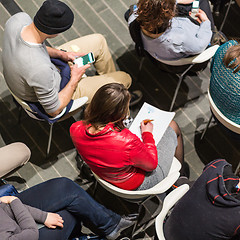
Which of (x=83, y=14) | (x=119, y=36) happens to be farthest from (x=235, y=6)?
(x=83, y=14)

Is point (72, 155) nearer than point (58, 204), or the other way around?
point (58, 204)

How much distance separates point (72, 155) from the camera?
149 inches

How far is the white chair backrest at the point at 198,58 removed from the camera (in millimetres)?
3289

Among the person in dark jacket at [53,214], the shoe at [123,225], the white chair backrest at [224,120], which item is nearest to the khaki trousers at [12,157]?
the person in dark jacket at [53,214]

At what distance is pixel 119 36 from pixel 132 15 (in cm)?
104

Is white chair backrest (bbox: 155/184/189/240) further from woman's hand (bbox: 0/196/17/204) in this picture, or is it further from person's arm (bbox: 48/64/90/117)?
person's arm (bbox: 48/64/90/117)

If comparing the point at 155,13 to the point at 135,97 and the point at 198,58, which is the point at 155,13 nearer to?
the point at 198,58

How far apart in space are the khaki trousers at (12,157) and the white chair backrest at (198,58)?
1327mm

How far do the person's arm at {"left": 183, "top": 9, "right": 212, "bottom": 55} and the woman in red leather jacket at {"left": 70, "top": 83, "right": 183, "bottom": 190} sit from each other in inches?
32.1

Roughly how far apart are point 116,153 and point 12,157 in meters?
0.89

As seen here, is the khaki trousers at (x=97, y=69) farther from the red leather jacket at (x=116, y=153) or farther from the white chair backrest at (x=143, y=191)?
the white chair backrest at (x=143, y=191)

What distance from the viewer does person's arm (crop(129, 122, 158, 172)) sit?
2.68 meters

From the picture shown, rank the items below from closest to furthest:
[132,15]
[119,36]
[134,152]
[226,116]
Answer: [134,152] < [226,116] < [132,15] < [119,36]

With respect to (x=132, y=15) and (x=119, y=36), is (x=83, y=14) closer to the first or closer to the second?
(x=119, y=36)
